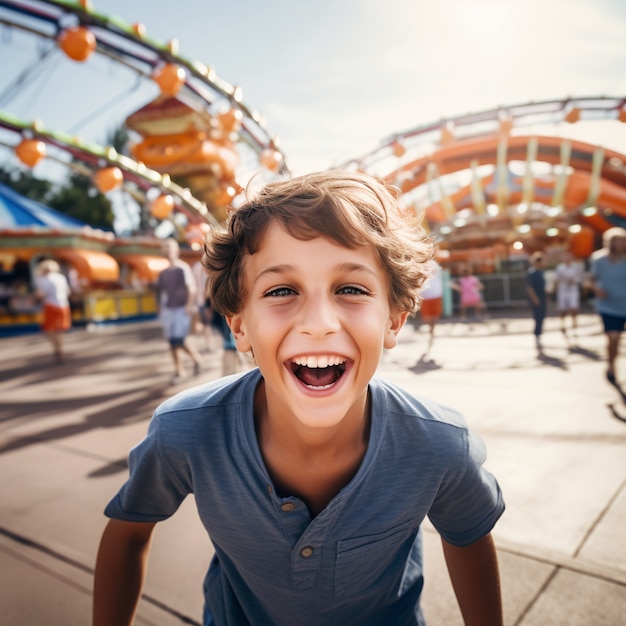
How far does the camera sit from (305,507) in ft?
3.63

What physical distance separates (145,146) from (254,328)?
2295 cm

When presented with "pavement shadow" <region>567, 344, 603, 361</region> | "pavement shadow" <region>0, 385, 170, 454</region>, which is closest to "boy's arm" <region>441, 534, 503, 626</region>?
"pavement shadow" <region>0, 385, 170, 454</region>

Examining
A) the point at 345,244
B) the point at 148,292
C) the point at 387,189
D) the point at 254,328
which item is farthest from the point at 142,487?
the point at 148,292

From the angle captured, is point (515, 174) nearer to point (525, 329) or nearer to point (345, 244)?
point (525, 329)

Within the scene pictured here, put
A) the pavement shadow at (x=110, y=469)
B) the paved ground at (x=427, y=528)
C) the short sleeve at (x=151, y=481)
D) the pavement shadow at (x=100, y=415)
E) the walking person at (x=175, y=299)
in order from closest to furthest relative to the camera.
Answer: the short sleeve at (x=151, y=481)
the paved ground at (x=427, y=528)
the pavement shadow at (x=110, y=469)
the pavement shadow at (x=100, y=415)
the walking person at (x=175, y=299)

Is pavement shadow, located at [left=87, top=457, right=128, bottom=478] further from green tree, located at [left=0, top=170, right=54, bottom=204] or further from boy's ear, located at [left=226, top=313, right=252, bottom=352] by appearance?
green tree, located at [left=0, top=170, right=54, bottom=204]

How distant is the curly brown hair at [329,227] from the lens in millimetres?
1111

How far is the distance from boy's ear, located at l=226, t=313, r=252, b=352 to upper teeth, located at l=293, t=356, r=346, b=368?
0.26 meters

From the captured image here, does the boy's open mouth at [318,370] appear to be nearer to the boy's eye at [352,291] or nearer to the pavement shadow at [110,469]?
the boy's eye at [352,291]

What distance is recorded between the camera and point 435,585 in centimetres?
190

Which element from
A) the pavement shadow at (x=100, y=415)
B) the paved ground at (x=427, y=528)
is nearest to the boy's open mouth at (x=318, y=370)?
the paved ground at (x=427, y=528)

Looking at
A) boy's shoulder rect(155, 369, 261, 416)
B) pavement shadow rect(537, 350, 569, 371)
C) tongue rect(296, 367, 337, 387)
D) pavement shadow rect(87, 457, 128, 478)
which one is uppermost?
tongue rect(296, 367, 337, 387)

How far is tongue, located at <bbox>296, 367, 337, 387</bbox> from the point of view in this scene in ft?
3.65

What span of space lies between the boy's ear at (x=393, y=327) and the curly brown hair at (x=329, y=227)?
0.09 feet
